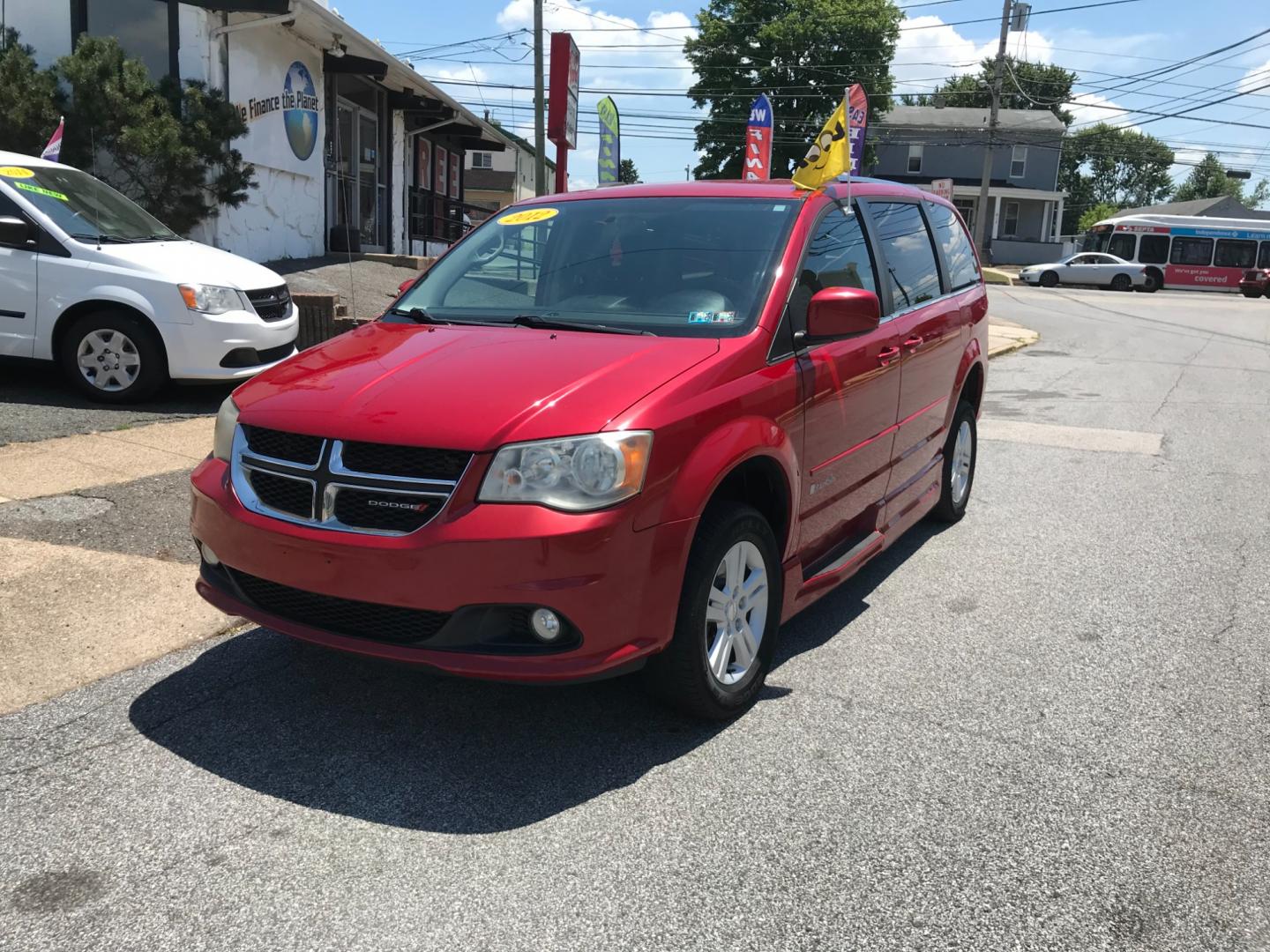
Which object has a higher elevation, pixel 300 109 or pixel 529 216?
pixel 300 109

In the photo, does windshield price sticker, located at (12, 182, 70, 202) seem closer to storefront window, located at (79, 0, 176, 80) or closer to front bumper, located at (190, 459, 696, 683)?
storefront window, located at (79, 0, 176, 80)

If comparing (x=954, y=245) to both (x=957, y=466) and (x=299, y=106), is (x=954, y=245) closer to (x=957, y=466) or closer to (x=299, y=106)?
(x=957, y=466)

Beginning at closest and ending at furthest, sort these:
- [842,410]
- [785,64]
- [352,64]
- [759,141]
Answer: [842,410]
[352,64]
[759,141]
[785,64]

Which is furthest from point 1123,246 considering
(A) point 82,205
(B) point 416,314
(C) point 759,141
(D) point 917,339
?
(B) point 416,314

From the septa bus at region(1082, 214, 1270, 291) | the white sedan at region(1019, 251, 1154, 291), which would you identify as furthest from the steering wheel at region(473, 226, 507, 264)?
the septa bus at region(1082, 214, 1270, 291)

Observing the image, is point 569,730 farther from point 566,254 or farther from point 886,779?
point 566,254

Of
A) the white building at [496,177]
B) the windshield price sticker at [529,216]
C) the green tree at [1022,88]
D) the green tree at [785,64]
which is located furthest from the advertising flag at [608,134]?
Result: the green tree at [1022,88]

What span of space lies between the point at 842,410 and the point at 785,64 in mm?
56288

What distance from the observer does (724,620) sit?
3.52 meters

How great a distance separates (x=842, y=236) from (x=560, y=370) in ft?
5.84

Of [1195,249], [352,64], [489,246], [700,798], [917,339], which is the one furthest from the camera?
[1195,249]

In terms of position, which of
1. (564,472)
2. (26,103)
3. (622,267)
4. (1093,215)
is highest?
(1093,215)

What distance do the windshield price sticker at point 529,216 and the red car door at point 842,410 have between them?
4.06 feet

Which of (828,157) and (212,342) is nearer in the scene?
(828,157)
